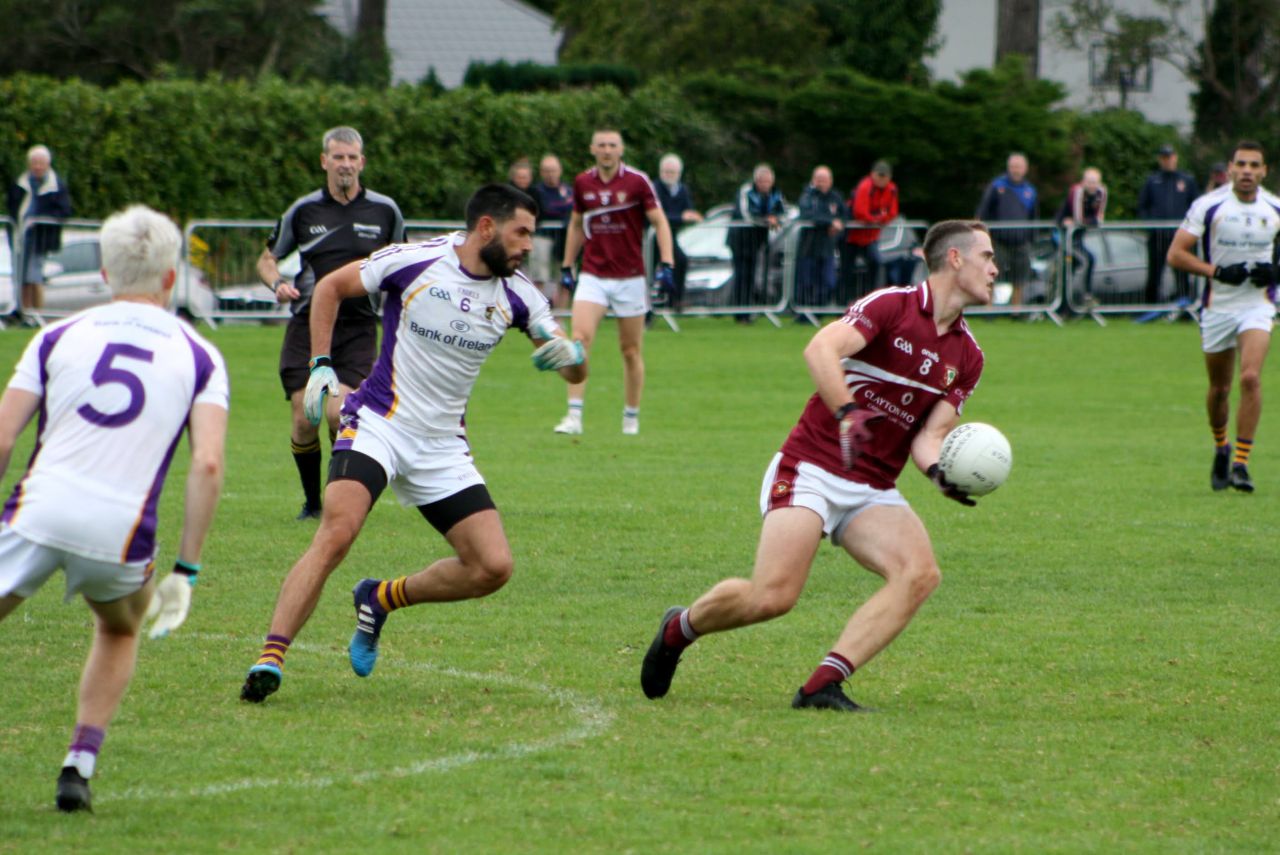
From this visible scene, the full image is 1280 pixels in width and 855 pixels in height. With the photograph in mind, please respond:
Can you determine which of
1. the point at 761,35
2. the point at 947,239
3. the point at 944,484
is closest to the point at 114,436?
Answer: the point at 944,484

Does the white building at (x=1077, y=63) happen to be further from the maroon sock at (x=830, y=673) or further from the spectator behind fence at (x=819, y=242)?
the maroon sock at (x=830, y=673)

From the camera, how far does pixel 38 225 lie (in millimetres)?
21594

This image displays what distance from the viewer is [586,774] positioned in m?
5.60

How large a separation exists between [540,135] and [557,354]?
23.0 metres

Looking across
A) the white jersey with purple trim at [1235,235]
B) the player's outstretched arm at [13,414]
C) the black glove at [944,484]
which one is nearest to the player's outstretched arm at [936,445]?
the black glove at [944,484]

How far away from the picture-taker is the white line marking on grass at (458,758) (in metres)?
5.34

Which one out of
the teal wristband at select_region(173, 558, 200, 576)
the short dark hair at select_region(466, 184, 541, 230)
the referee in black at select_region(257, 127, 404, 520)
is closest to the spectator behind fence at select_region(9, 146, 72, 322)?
the referee in black at select_region(257, 127, 404, 520)

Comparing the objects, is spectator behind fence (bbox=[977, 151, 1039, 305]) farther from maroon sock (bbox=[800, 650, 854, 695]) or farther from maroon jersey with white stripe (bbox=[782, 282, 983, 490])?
maroon sock (bbox=[800, 650, 854, 695])

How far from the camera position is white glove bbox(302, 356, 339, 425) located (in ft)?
23.3

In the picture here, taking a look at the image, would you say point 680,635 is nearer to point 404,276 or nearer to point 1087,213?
point 404,276

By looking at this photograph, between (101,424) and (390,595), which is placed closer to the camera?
(101,424)

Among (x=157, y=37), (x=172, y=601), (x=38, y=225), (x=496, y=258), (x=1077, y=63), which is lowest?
(x=172, y=601)

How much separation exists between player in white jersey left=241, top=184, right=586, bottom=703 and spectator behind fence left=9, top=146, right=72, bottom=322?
1581 centimetres

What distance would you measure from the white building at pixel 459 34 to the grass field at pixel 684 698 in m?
39.3
